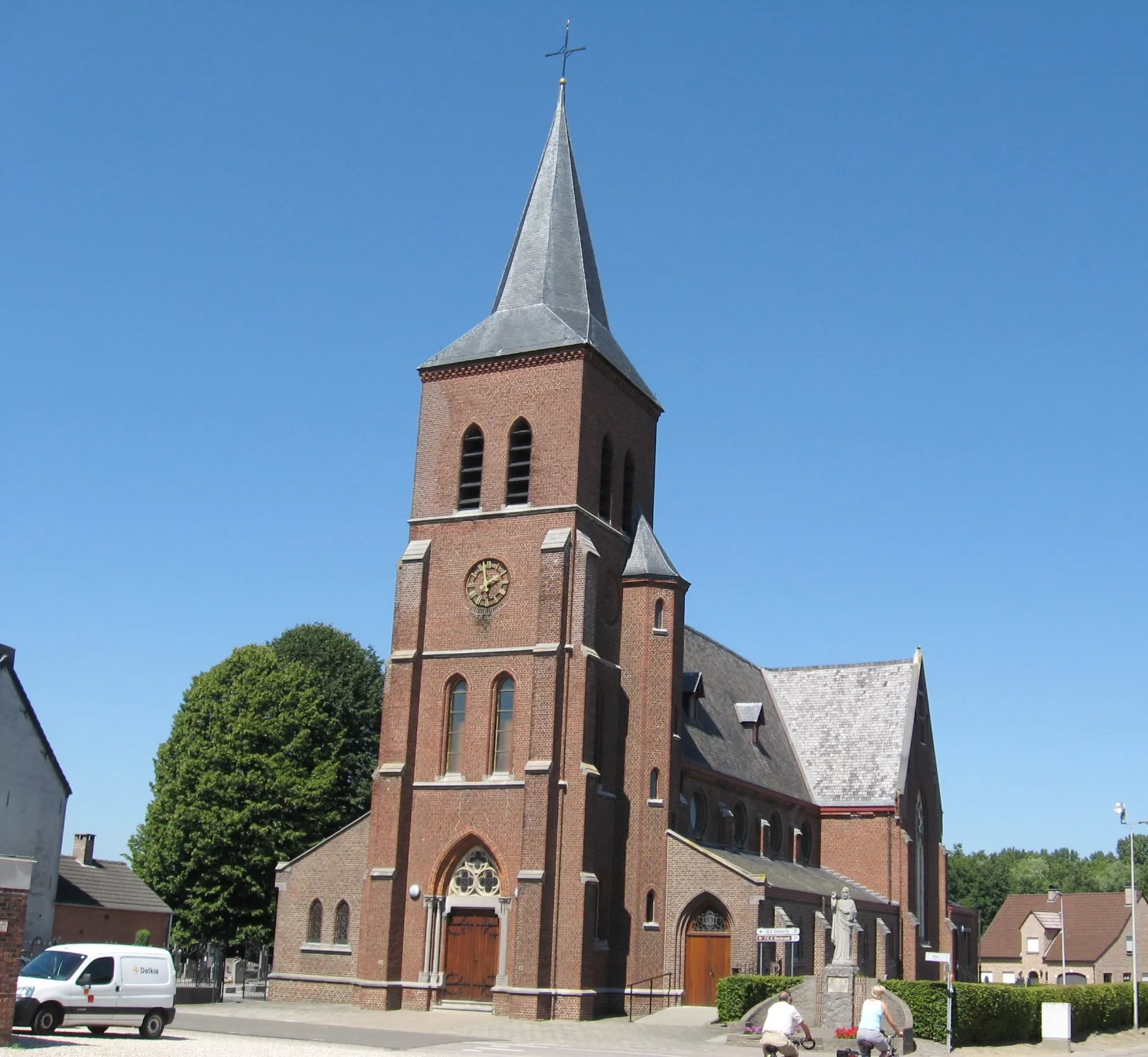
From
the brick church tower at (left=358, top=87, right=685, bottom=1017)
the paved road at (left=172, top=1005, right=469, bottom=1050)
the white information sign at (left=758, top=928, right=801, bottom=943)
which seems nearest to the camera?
the paved road at (left=172, top=1005, right=469, bottom=1050)

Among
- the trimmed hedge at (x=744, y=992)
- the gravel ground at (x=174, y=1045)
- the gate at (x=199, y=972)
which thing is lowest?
the gate at (x=199, y=972)

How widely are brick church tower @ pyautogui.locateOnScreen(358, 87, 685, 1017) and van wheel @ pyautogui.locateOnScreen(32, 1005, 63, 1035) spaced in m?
13.2

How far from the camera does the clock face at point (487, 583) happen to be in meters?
40.1

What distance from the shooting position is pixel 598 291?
4588 cm

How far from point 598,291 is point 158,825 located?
83.8ft

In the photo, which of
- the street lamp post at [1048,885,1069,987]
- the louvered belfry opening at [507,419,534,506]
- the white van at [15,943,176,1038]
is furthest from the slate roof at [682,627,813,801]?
the street lamp post at [1048,885,1069,987]

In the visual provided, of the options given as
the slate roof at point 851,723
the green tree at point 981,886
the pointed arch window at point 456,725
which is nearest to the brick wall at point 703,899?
the pointed arch window at point 456,725

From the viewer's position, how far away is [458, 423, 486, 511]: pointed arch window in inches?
1646

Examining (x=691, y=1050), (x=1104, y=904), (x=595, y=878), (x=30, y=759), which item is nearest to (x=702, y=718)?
(x=595, y=878)

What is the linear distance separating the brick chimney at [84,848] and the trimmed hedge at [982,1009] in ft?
110

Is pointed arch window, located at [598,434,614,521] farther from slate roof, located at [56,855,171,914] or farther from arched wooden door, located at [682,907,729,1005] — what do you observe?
slate roof, located at [56,855,171,914]

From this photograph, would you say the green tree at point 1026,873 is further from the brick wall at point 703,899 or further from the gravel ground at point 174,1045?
the gravel ground at point 174,1045

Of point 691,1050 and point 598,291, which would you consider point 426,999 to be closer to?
point 691,1050

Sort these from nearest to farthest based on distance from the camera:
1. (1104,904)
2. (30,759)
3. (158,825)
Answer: (30,759), (158,825), (1104,904)
